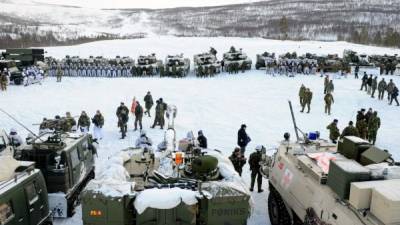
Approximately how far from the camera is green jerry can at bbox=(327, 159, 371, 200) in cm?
712

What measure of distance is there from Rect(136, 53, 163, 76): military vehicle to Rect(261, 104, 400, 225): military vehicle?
2575 cm

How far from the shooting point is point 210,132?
58.0 ft

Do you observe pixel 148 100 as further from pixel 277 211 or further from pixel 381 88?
pixel 381 88

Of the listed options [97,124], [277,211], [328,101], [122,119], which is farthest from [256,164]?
[328,101]

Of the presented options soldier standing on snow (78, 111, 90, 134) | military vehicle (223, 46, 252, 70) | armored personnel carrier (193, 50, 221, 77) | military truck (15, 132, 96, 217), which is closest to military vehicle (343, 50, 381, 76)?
military vehicle (223, 46, 252, 70)

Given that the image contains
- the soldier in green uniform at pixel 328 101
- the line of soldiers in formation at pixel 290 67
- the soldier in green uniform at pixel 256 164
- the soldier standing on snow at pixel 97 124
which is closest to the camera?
the soldier in green uniform at pixel 256 164

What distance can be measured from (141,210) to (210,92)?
20201mm

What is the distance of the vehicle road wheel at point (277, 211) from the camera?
9.52 metres

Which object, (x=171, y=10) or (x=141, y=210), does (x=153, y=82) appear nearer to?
(x=141, y=210)

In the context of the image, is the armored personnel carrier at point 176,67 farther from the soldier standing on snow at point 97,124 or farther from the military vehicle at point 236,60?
the soldier standing on snow at point 97,124

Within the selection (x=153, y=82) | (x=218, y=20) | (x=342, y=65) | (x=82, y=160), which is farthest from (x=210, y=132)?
(x=218, y=20)

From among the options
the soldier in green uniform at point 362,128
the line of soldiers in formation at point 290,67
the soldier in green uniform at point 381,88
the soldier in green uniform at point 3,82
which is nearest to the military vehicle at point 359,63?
the line of soldiers in formation at point 290,67

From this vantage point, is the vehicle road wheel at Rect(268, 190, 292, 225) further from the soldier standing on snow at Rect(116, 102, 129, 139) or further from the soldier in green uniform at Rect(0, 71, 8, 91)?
the soldier in green uniform at Rect(0, 71, 8, 91)

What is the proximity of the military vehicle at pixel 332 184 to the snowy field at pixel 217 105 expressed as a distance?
1.22 meters
